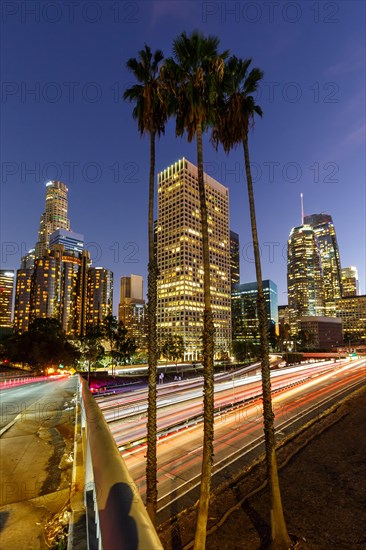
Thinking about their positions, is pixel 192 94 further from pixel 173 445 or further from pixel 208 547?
pixel 173 445

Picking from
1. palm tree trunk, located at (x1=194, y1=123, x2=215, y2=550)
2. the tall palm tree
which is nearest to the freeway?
palm tree trunk, located at (x1=194, y1=123, x2=215, y2=550)

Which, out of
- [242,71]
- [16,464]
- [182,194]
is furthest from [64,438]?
[182,194]

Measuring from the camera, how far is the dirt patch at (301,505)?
40.8 feet

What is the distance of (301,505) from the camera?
1513cm

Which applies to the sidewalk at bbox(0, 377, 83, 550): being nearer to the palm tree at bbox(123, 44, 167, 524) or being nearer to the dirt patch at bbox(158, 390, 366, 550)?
the palm tree at bbox(123, 44, 167, 524)

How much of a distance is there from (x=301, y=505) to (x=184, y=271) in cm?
16664

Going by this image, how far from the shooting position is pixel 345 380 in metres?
52.7

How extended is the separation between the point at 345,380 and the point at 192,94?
173ft

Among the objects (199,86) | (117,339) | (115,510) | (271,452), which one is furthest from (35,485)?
(117,339)

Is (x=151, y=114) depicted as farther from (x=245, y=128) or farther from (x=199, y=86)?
(x=245, y=128)

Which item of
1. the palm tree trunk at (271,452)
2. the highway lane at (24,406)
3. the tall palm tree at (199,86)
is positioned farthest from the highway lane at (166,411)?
the tall palm tree at (199,86)

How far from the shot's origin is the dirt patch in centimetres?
1243

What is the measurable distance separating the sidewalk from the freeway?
675 centimetres

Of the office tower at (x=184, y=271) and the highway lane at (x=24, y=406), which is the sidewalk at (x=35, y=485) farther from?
the office tower at (x=184, y=271)
